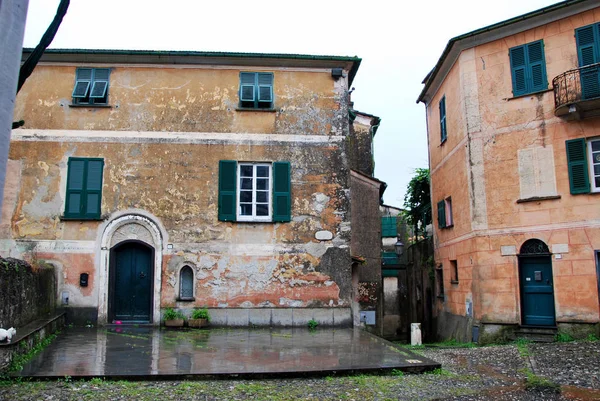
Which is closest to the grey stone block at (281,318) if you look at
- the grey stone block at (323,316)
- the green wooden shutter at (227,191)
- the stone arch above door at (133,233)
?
the grey stone block at (323,316)

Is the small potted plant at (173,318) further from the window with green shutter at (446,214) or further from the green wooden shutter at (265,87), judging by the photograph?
the window with green shutter at (446,214)

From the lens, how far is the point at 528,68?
14.1 metres

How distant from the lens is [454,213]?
1630cm

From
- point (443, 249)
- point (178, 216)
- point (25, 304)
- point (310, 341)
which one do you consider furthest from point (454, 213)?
point (25, 304)

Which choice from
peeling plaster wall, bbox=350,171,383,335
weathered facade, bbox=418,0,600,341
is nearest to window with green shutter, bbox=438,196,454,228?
weathered facade, bbox=418,0,600,341

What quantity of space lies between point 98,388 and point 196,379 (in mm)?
1317

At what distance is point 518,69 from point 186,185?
9807 mm

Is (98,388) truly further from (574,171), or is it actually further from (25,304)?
(574,171)

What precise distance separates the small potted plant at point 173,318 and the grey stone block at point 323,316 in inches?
137

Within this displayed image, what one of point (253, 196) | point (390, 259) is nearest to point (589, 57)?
point (253, 196)

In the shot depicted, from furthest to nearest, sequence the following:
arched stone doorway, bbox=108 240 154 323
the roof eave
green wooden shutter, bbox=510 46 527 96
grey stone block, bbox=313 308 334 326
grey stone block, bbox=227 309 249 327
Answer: green wooden shutter, bbox=510 46 527 96 → the roof eave → arched stone doorway, bbox=108 240 154 323 → grey stone block, bbox=313 308 334 326 → grey stone block, bbox=227 309 249 327

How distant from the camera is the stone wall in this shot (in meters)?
8.70

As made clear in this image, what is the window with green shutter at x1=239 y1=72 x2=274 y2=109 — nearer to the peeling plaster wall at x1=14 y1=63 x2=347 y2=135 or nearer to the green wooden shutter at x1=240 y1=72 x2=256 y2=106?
the green wooden shutter at x1=240 y1=72 x2=256 y2=106

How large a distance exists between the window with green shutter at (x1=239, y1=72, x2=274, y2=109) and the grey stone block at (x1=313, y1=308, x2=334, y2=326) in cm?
582
